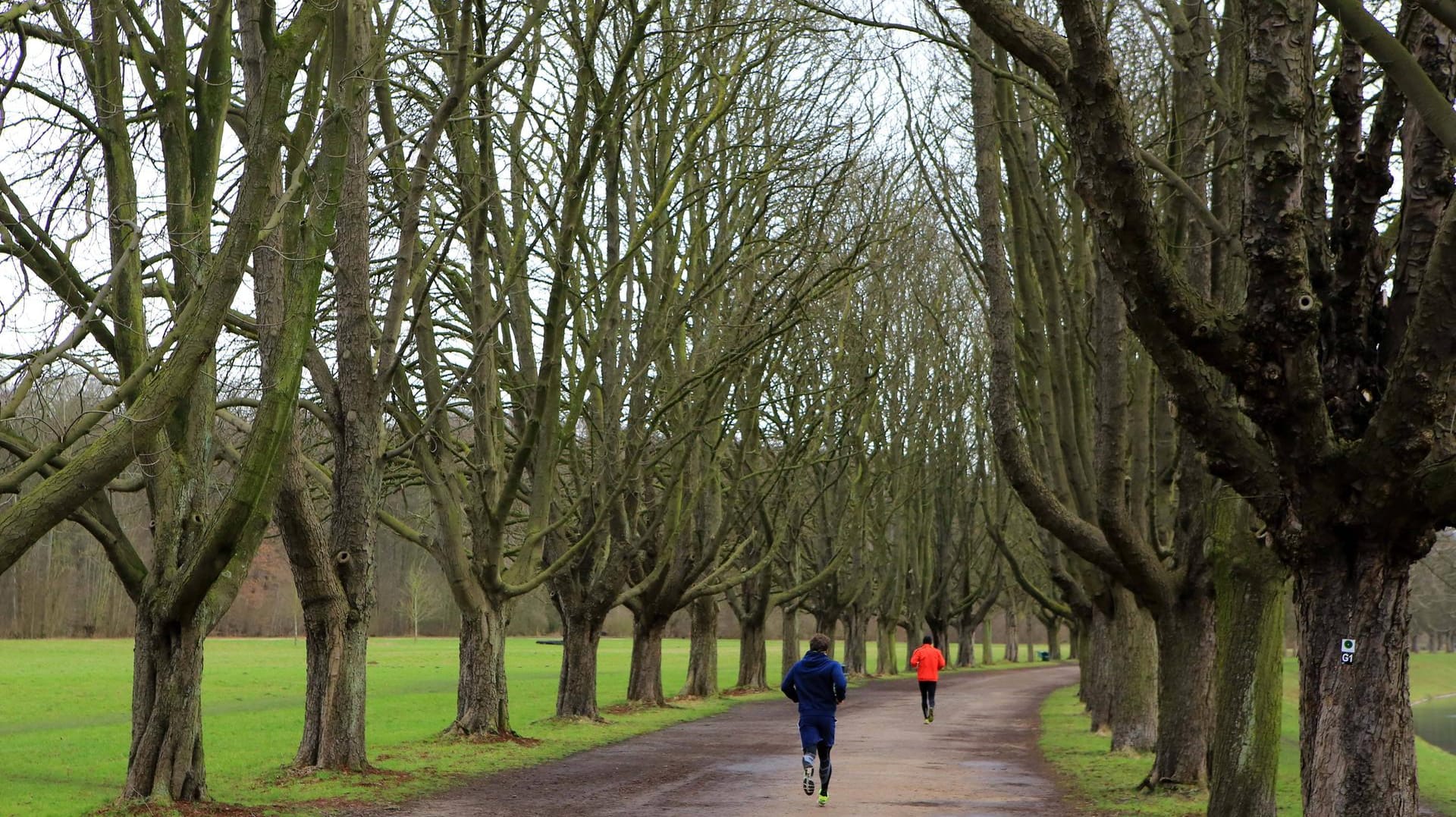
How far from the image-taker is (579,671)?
2223cm

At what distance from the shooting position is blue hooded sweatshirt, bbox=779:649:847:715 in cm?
1278

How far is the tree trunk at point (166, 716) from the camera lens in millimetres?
10828

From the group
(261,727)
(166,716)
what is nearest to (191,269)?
(166,716)

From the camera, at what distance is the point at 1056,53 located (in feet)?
23.1

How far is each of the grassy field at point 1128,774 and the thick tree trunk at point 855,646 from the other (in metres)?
15.7

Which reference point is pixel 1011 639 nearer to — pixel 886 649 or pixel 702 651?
pixel 886 649

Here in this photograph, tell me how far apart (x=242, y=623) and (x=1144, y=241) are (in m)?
83.4

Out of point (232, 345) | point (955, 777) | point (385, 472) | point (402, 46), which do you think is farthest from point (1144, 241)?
point (385, 472)

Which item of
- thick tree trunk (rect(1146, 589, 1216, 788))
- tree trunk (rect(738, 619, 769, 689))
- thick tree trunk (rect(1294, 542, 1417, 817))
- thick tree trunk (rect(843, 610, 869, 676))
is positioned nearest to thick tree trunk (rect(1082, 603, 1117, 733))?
thick tree trunk (rect(1146, 589, 1216, 788))

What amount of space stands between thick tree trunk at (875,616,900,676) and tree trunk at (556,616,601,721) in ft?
84.6

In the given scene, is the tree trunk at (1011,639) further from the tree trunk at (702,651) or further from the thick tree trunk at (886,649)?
the tree trunk at (702,651)

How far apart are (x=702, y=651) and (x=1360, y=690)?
24732 millimetres

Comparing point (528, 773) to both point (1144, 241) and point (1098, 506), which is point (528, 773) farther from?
point (1144, 241)

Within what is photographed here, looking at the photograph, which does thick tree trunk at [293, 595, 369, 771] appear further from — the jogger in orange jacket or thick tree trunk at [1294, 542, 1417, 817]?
the jogger in orange jacket
